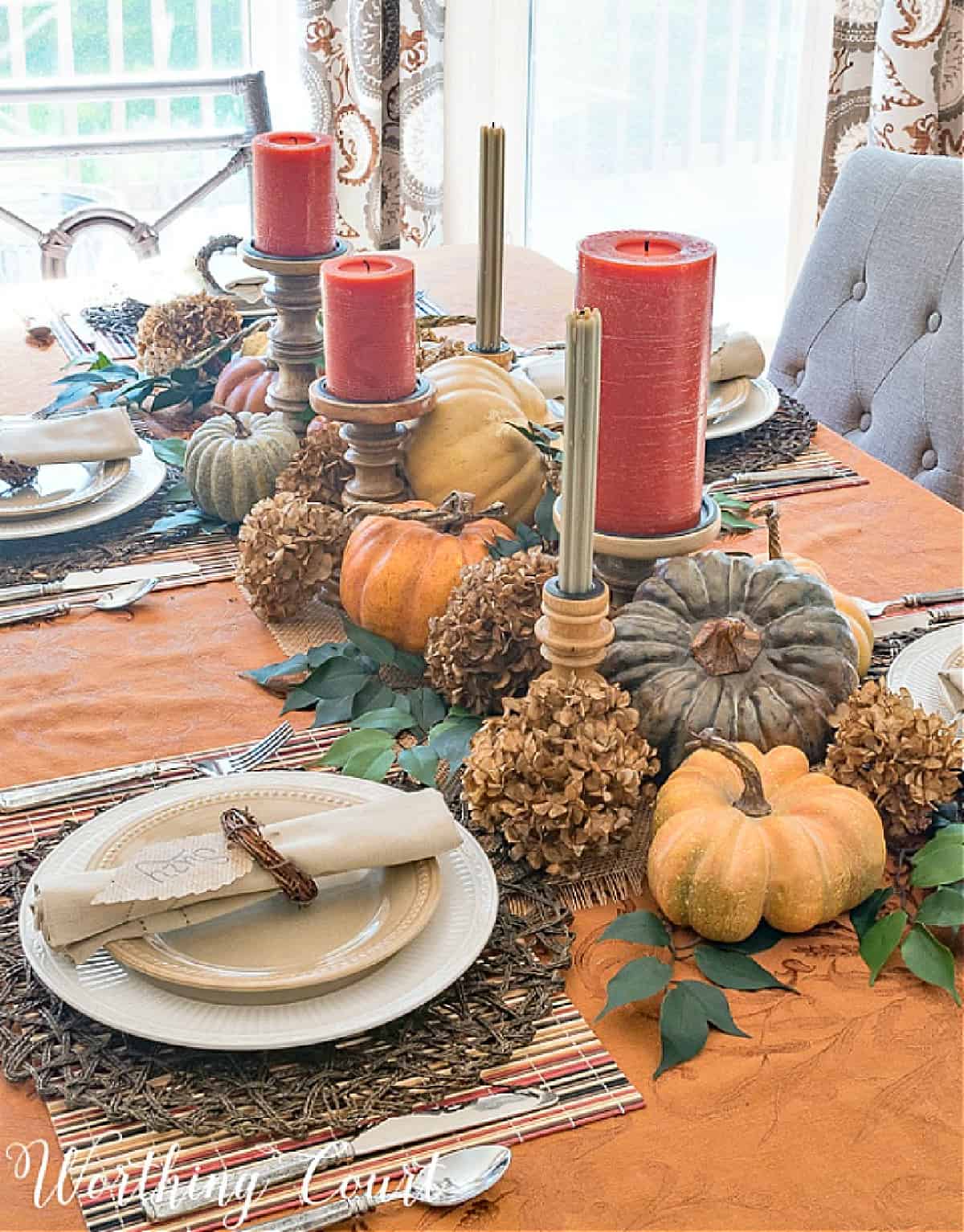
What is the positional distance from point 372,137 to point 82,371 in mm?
1570

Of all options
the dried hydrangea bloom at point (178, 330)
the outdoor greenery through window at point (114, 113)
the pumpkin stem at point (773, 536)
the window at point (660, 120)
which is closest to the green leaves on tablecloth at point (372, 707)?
the pumpkin stem at point (773, 536)

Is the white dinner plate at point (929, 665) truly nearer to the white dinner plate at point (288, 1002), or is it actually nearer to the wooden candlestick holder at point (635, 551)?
the wooden candlestick holder at point (635, 551)

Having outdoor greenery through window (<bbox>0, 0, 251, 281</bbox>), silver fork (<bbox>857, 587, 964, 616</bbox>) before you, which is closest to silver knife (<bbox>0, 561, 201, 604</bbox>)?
silver fork (<bbox>857, 587, 964, 616</bbox>)

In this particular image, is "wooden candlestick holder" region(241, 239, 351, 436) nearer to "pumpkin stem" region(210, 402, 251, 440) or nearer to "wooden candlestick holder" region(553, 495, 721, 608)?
"pumpkin stem" region(210, 402, 251, 440)

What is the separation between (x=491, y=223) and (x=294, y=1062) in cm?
75

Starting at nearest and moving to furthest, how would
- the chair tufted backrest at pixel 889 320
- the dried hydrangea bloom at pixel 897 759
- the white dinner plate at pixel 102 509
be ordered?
the dried hydrangea bloom at pixel 897 759 → the white dinner plate at pixel 102 509 → the chair tufted backrest at pixel 889 320

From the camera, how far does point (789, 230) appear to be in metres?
3.09

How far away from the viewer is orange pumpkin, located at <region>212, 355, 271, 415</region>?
4.63 ft

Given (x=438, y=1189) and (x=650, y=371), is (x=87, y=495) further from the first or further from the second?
(x=438, y=1189)

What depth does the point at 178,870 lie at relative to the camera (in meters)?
0.74

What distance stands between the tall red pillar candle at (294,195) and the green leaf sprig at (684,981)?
772 mm

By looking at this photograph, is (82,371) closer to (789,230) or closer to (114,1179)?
(114,1179)

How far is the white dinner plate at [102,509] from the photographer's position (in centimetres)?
126

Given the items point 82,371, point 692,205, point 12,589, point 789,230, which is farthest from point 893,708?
point 692,205
